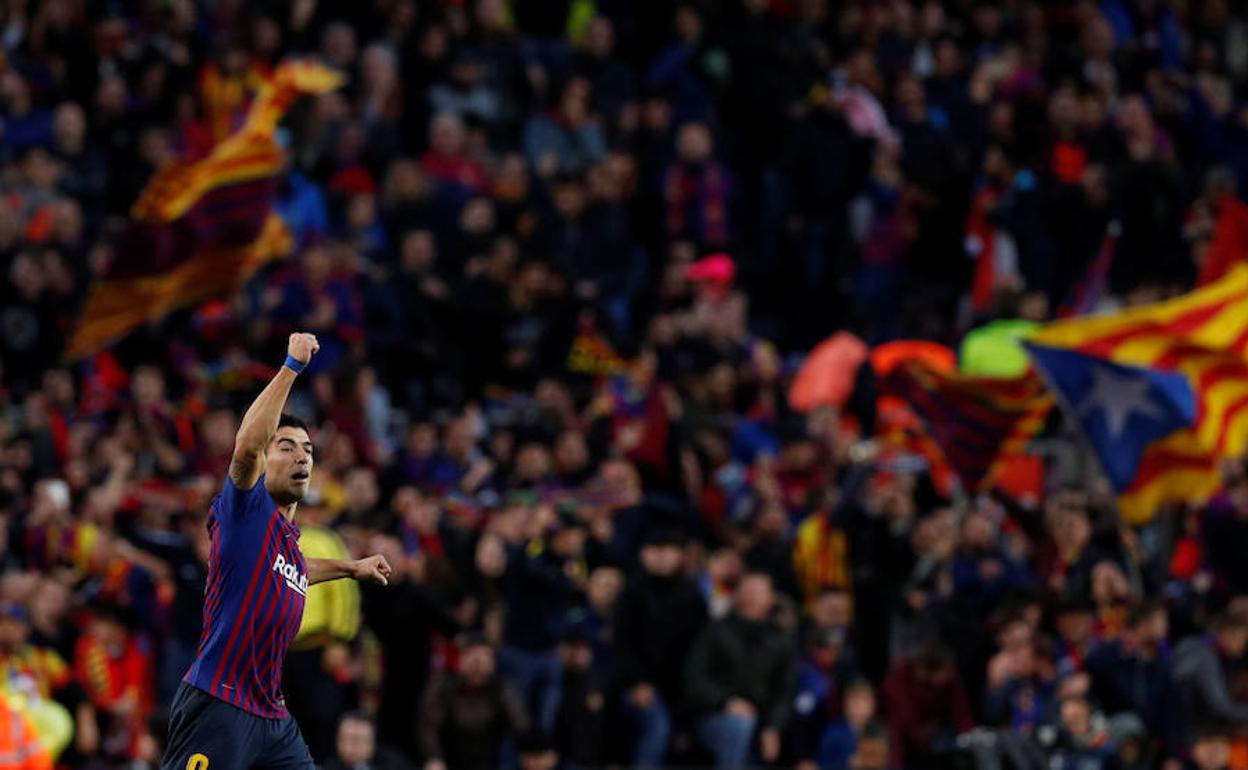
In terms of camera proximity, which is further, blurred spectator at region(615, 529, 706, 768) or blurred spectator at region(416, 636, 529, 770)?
blurred spectator at region(615, 529, 706, 768)

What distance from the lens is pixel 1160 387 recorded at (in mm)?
17641

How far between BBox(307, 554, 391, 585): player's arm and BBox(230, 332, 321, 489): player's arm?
86cm

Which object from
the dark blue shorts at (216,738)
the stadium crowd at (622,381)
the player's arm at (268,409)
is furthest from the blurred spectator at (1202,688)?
the player's arm at (268,409)

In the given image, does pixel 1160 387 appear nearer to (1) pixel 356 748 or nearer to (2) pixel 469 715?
(2) pixel 469 715

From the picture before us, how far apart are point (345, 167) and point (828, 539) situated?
213 inches

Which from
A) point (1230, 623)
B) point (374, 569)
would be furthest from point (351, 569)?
point (1230, 623)

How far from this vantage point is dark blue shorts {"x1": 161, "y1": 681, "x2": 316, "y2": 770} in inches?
397

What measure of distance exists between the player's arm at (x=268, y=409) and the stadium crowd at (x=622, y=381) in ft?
18.9

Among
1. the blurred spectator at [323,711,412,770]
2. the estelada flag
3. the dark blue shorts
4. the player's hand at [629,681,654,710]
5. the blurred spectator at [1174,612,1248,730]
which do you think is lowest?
the dark blue shorts

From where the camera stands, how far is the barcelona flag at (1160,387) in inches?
695

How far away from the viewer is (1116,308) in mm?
21016

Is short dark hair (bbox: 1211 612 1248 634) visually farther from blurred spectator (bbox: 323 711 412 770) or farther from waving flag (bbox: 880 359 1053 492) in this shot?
blurred spectator (bbox: 323 711 412 770)

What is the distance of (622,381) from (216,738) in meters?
9.83

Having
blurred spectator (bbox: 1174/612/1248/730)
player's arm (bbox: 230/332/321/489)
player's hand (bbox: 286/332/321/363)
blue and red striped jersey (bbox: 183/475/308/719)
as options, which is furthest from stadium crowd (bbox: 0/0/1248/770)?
player's hand (bbox: 286/332/321/363)
